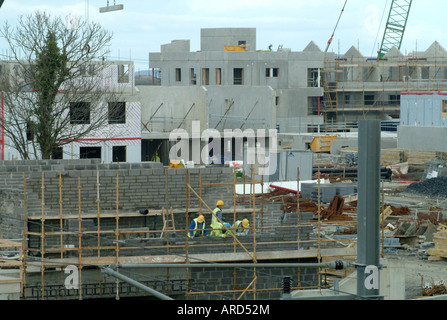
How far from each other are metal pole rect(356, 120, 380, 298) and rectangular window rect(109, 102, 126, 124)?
128ft

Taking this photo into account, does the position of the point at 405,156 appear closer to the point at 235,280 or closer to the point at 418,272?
the point at 418,272

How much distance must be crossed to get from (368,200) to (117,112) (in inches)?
1599

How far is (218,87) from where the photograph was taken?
58469 mm

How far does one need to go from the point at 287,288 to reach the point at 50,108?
99.7ft

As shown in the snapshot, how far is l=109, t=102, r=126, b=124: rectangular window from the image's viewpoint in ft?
154

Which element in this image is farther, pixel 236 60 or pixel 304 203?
pixel 236 60

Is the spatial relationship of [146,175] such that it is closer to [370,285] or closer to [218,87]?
[370,285]

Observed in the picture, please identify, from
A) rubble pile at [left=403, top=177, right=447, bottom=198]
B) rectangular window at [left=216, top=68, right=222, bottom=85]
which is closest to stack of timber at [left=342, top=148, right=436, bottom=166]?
rubble pile at [left=403, top=177, right=447, bottom=198]

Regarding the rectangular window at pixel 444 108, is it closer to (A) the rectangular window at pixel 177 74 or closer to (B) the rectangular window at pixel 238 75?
(B) the rectangular window at pixel 238 75

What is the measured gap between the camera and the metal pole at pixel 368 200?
323 inches

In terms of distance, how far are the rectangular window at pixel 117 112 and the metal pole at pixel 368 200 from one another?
128 ft

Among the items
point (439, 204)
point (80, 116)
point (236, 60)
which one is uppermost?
point (236, 60)

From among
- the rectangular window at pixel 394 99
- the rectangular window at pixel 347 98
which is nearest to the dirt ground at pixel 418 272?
the rectangular window at pixel 347 98
